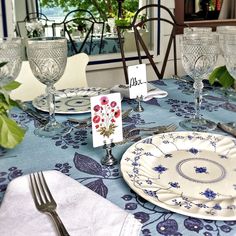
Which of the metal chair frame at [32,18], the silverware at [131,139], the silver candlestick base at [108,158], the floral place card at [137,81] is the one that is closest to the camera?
the silver candlestick base at [108,158]

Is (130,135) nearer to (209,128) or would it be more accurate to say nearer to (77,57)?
(209,128)

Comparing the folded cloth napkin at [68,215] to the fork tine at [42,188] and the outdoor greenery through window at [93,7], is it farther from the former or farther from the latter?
the outdoor greenery through window at [93,7]

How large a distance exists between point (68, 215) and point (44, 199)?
0.06 m

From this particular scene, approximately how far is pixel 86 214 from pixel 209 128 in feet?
1.60

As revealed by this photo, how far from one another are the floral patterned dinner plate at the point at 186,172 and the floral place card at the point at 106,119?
5 cm

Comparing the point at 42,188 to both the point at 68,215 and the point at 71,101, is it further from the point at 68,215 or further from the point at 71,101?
the point at 71,101

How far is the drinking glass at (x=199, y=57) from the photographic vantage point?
0.88m

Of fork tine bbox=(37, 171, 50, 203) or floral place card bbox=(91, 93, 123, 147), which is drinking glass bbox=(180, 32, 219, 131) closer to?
floral place card bbox=(91, 93, 123, 147)

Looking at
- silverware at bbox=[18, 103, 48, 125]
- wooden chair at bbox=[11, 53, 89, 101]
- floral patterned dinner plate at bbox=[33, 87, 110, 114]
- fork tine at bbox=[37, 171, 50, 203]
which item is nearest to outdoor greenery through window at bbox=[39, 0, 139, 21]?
wooden chair at bbox=[11, 53, 89, 101]

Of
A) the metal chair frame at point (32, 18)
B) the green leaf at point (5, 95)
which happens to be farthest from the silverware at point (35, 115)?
the metal chair frame at point (32, 18)

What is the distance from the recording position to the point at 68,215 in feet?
1.62

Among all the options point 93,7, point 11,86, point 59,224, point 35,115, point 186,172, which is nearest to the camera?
point 59,224

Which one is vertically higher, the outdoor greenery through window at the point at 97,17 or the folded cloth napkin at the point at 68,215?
the outdoor greenery through window at the point at 97,17

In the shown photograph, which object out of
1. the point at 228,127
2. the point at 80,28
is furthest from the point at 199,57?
the point at 80,28
